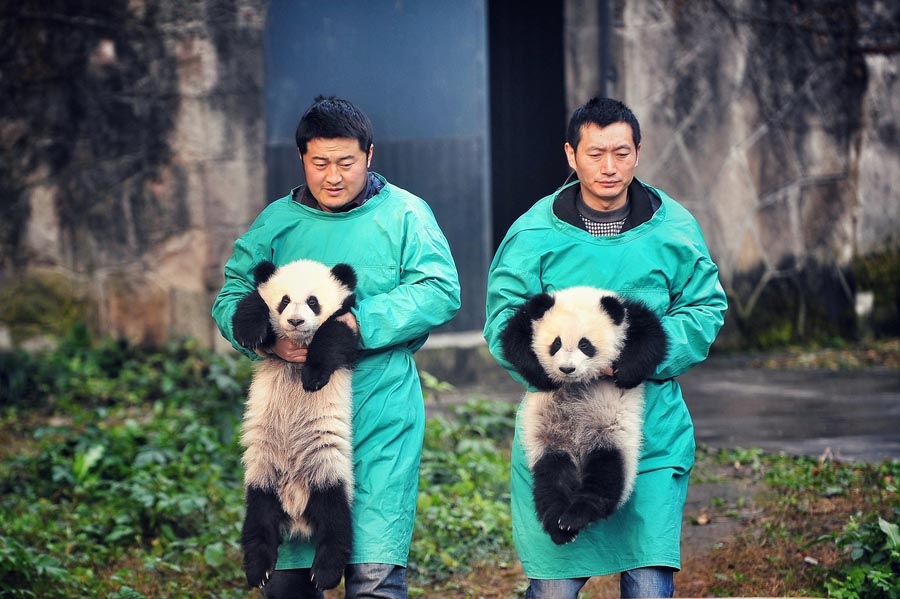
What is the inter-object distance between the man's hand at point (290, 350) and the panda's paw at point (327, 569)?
59cm

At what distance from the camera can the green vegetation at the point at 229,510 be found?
473cm

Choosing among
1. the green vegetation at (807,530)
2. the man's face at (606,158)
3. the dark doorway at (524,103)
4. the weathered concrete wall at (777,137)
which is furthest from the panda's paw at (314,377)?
the dark doorway at (524,103)

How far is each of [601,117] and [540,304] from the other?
604mm

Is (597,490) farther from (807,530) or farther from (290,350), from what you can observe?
(807,530)

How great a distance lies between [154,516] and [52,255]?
3.72 m

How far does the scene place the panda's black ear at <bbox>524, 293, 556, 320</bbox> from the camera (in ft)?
10.8

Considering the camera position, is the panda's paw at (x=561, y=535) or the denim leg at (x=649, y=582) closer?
the panda's paw at (x=561, y=535)

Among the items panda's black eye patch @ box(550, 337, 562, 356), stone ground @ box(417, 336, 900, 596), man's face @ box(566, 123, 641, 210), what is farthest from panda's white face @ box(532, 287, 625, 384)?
stone ground @ box(417, 336, 900, 596)

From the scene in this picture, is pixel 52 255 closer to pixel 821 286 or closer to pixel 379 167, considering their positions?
pixel 379 167

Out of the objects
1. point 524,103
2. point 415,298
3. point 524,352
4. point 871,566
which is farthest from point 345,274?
point 524,103

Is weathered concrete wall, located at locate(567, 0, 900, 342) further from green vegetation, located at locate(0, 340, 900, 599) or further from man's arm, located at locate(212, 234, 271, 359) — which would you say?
man's arm, located at locate(212, 234, 271, 359)

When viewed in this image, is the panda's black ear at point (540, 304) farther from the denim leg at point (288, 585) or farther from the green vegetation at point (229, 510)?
the green vegetation at point (229, 510)

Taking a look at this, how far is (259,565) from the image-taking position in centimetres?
331

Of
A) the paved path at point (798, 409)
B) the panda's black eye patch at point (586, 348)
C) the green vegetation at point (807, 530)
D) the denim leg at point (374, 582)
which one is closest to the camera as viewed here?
the panda's black eye patch at point (586, 348)
